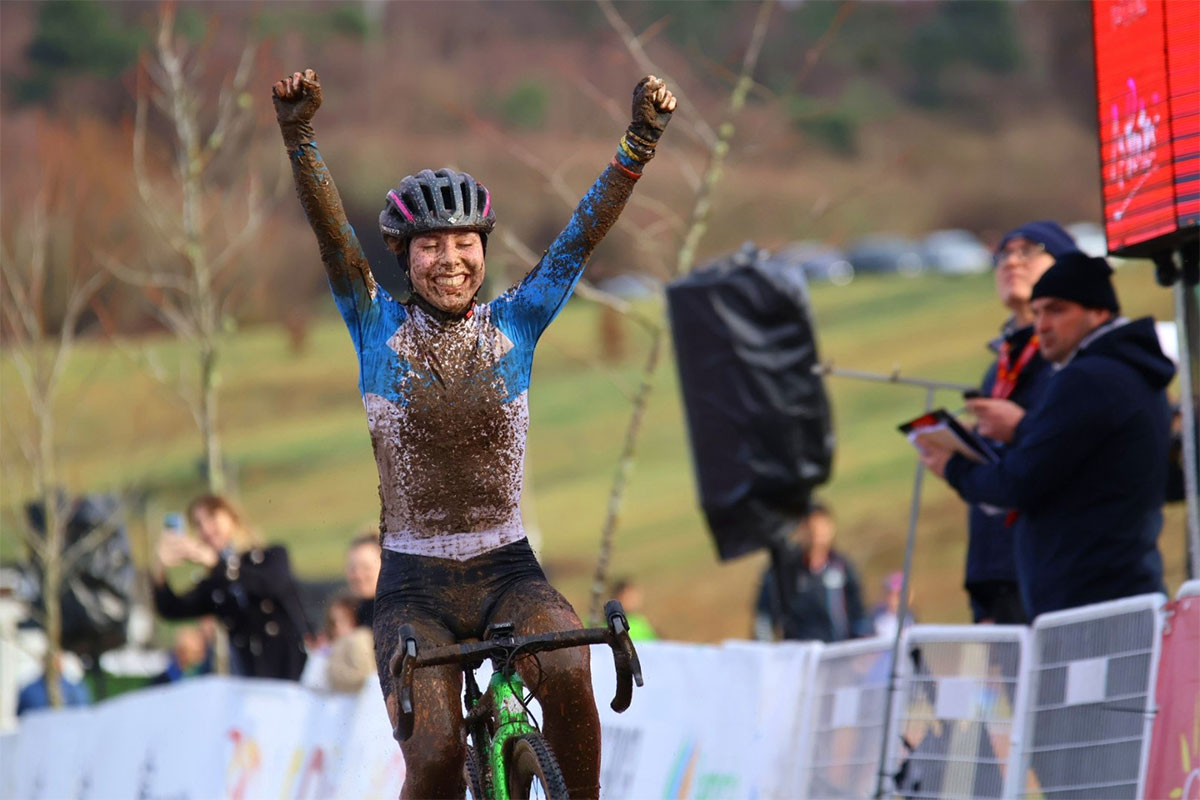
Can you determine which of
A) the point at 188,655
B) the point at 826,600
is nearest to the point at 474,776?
the point at 826,600

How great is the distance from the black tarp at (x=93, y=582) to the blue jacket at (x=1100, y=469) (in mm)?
13050

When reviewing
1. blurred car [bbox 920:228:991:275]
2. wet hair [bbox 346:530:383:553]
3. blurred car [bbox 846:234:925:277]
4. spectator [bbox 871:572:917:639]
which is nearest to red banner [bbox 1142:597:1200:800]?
wet hair [bbox 346:530:383:553]

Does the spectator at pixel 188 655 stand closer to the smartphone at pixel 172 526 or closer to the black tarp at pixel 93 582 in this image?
the black tarp at pixel 93 582

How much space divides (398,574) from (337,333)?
47.0 meters

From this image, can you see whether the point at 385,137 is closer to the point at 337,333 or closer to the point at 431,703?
the point at 337,333

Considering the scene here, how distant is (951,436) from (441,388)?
8.91 feet

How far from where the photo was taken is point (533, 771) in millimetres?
5371

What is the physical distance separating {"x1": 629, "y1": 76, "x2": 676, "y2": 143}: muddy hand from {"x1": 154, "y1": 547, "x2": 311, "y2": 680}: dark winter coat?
221 inches

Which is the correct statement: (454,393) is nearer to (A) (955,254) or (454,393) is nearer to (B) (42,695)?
Answer: (B) (42,695)

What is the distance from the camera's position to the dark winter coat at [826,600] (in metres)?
12.0

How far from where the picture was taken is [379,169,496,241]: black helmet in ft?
19.4

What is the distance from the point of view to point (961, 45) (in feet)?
204

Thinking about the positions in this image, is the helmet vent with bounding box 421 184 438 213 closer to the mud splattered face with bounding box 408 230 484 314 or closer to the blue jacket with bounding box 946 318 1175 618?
the mud splattered face with bounding box 408 230 484 314

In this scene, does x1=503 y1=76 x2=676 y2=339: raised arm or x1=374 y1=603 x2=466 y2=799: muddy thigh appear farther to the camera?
x1=503 y1=76 x2=676 y2=339: raised arm
